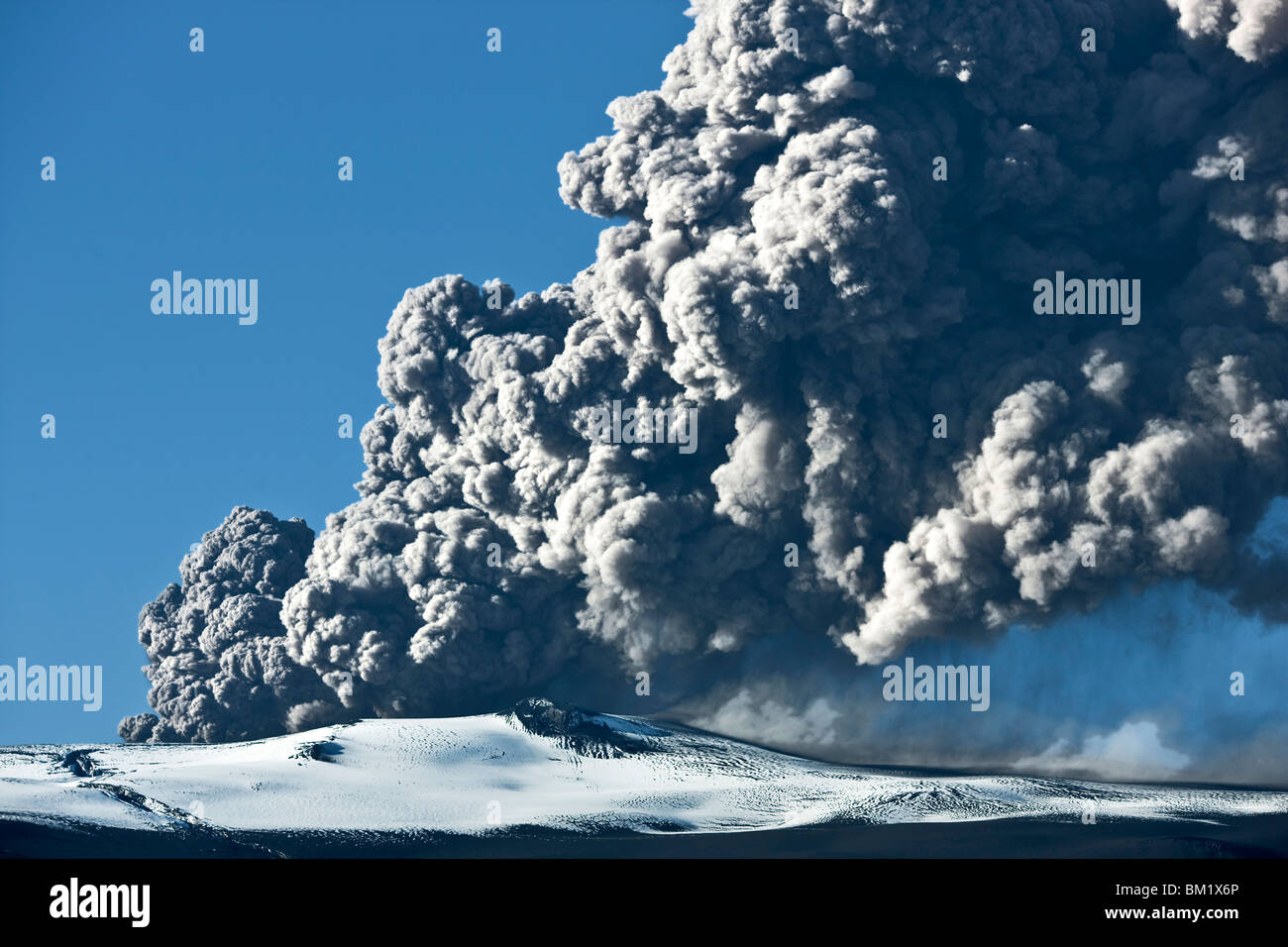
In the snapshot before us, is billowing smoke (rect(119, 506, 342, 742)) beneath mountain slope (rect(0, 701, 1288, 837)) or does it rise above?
above

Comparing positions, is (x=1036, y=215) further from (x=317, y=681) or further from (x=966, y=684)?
(x=317, y=681)

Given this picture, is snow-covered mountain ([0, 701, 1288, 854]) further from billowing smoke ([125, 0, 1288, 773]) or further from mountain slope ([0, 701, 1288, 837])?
billowing smoke ([125, 0, 1288, 773])

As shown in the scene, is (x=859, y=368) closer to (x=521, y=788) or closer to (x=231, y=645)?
(x=521, y=788)

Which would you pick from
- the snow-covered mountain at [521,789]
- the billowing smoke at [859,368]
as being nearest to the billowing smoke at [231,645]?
the billowing smoke at [859,368]

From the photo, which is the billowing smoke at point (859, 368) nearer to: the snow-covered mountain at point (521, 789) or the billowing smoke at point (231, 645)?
the billowing smoke at point (231, 645)

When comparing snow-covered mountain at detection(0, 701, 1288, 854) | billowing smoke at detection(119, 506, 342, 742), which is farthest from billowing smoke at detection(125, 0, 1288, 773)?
snow-covered mountain at detection(0, 701, 1288, 854)
